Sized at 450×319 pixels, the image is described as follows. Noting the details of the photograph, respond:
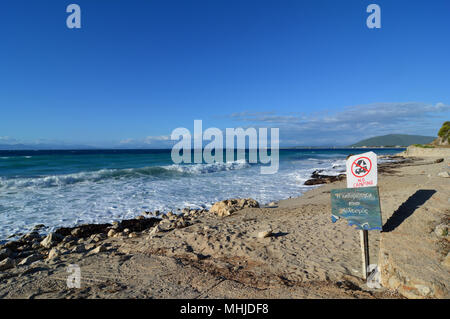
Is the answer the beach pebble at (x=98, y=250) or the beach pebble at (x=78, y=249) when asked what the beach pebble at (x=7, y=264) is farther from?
the beach pebble at (x=98, y=250)

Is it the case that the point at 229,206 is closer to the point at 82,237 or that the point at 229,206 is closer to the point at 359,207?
the point at 82,237

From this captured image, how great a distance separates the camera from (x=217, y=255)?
4977mm

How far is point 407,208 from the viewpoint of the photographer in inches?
227

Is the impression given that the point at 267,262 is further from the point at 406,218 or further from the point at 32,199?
the point at 32,199

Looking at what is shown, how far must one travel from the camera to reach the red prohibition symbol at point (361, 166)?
3965mm

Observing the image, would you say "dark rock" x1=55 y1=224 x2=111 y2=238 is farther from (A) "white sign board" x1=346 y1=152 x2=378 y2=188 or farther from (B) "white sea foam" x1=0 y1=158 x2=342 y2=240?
(A) "white sign board" x1=346 y1=152 x2=378 y2=188

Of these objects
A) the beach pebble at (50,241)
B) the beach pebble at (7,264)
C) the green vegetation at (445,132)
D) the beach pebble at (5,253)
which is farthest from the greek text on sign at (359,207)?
the green vegetation at (445,132)

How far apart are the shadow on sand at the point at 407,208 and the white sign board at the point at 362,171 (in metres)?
1.49

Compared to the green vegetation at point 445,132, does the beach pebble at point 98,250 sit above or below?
below

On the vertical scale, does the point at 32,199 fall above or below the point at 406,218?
below
